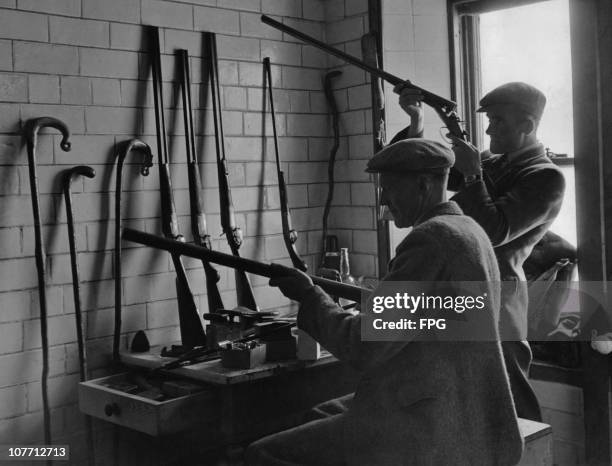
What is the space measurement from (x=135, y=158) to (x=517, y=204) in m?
1.90

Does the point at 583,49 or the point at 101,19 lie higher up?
the point at 101,19

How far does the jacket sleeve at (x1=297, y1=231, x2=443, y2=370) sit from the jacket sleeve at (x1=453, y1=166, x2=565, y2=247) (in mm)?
829

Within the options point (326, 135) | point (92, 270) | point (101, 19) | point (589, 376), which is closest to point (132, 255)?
point (92, 270)

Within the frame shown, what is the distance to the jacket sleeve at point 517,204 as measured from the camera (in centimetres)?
312

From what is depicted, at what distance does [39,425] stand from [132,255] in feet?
2.99

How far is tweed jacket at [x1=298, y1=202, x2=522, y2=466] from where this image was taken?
7.54 ft

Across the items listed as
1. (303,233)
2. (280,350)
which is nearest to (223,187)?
(303,233)

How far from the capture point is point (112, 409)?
331 centimetres

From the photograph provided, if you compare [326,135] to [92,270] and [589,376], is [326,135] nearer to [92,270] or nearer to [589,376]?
[92,270]

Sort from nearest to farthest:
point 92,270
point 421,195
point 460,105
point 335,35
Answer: point 421,195
point 92,270
point 460,105
point 335,35

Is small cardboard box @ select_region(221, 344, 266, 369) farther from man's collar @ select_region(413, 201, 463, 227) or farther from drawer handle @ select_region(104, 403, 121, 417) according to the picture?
man's collar @ select_region(413, 201, 463, 227)

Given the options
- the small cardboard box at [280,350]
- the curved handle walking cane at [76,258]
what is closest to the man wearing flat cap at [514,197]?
the small cardboard box at [280,350]

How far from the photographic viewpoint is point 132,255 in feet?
13.1

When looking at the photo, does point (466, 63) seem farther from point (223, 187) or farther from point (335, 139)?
point (223, 187)
